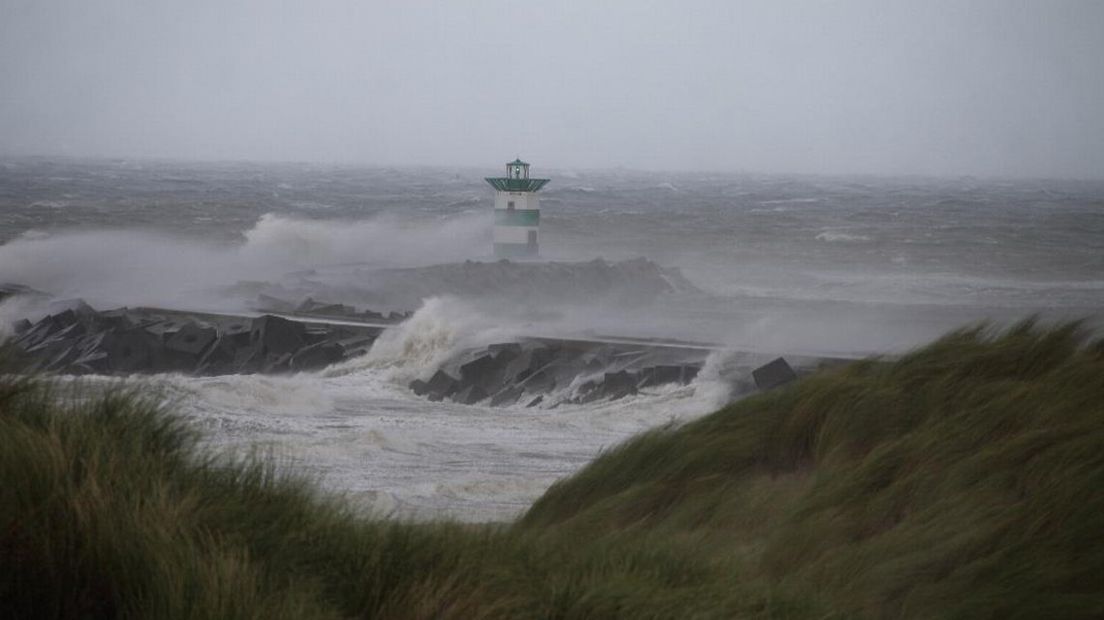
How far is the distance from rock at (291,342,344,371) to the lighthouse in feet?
20.7

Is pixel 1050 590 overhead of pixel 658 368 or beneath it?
overhead

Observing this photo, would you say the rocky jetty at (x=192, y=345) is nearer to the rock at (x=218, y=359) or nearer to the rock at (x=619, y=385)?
the rock at (x=218, y=359)

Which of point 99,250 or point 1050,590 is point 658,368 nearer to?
point 1050,590

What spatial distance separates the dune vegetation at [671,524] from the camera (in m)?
2.95

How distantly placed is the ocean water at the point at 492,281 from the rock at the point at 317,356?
14.8 inches

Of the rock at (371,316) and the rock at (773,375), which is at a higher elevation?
the rock at (773,375)

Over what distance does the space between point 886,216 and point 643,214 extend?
10.3 metres

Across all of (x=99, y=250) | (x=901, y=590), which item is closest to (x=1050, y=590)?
(x=901, y=590)

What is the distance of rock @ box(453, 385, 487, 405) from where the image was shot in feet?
41.2

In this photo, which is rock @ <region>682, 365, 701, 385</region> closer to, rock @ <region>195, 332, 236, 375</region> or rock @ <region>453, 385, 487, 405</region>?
rock @ <region>453, 385, 487, 405</region>

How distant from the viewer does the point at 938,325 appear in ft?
68.3

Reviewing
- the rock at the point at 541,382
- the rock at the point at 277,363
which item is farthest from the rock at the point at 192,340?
the rock at the point at 541,382

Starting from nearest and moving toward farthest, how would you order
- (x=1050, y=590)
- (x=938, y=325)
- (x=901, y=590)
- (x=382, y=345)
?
1. (x=1050, y=590)
2. (x=901, y=590)
3. (x=382, y=345)
4. (x=938, y=325)

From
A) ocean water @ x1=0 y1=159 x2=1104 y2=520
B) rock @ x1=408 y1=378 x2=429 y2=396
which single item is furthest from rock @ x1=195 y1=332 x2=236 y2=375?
rock @ x1=408 y1=378 x2=429 y2=396
